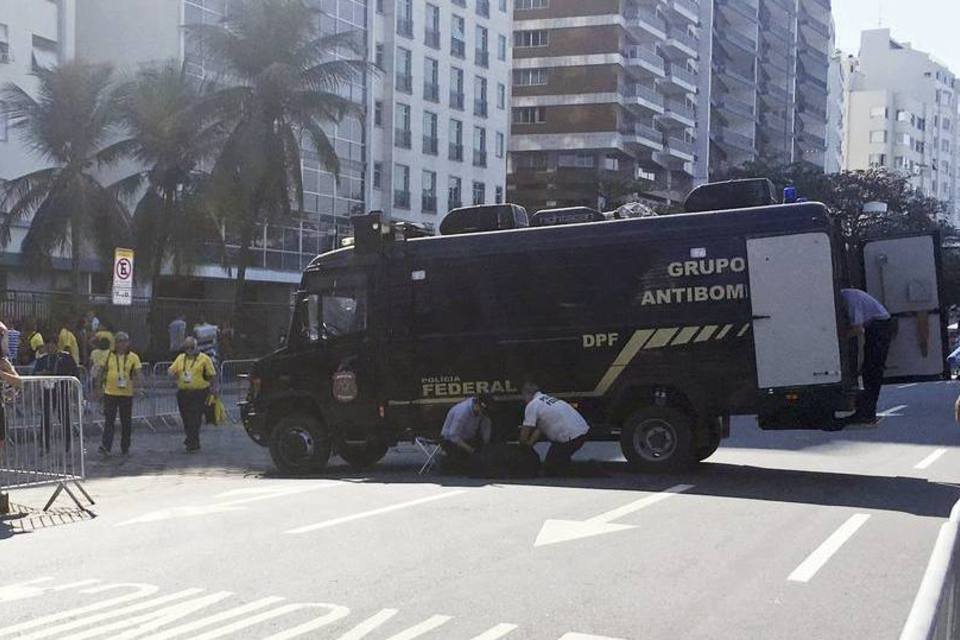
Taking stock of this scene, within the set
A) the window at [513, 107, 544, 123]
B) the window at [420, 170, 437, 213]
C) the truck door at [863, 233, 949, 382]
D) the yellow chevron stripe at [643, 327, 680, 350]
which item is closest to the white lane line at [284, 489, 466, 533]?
the yellow chevron stripe at [643, 327, 680, 350]

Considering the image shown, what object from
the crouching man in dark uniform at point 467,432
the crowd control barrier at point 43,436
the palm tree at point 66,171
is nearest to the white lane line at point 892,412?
the crouching man in dark uniform at point 467,432

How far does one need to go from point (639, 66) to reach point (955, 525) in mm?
71681

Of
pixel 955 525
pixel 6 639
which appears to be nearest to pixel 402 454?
pixel 6 639

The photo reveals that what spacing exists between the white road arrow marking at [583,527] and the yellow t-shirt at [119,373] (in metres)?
8.88

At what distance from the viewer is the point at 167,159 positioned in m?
37.5

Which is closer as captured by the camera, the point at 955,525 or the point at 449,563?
the point at 955,525

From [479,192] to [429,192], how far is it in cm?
455

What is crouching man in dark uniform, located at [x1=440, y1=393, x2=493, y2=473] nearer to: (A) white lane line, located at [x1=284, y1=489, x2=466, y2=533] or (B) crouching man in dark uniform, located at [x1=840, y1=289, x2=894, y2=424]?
(A) white lane line, located at [x1=284, y1=489, x2=466, y2=533]

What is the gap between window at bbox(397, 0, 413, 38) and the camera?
5759 centimetres

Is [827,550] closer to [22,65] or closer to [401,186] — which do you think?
[22,65]

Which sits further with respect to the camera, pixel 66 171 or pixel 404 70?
pixel 404 70

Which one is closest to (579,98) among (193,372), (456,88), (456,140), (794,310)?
(456,88)

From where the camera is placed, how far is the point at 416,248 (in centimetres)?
1504

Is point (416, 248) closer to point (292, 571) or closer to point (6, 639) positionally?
point (292, 571)
